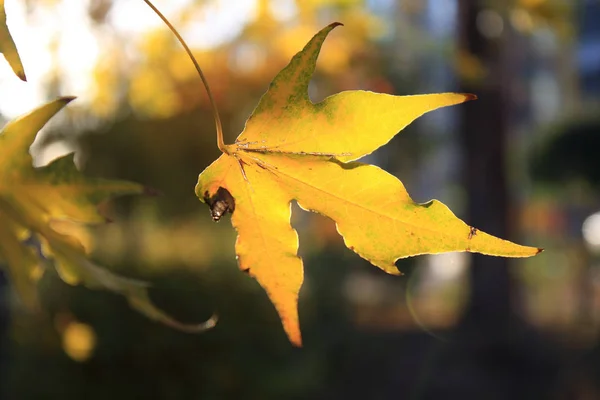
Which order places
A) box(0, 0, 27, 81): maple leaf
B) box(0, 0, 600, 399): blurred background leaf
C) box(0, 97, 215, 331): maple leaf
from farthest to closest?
1. box(0, 0, 600, 399): blurred background leaf
2. box(0, 97, 215, 331): maple leaf
3. box(0, 0, 27, 81): maple leaf

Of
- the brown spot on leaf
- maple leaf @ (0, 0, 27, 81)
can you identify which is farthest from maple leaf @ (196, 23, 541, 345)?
maple leaf @ (0, 0, 27, 81)

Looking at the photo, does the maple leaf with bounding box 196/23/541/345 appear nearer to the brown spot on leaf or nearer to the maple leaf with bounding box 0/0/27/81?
the brown spot on leaf

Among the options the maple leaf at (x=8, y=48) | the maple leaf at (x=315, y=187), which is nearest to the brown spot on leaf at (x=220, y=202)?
the maple leaf at (x=315, y=187)

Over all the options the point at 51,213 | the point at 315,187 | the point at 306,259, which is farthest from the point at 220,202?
the point at 306,259

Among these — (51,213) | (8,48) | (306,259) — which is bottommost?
(306,259)

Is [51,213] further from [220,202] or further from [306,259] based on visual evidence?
[306,259]

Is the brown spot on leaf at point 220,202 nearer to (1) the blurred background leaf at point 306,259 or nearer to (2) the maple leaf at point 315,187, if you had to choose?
(2) the maple leaf at point 315,187

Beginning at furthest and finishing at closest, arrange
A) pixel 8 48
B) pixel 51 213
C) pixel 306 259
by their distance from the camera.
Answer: pixel 306 259, pixel 51 213, pixel 8 48

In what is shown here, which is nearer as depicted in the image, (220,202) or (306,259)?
(220,202)
